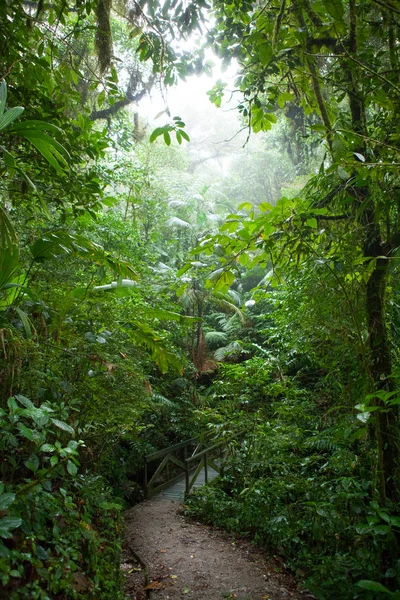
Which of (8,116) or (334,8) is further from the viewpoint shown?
(334,8)

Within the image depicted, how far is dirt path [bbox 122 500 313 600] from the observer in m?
3.35

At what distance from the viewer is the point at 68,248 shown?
2457 millimetres

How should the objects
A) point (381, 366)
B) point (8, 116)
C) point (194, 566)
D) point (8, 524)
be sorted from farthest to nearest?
point (194, 566) < point (381, 366) < point (8, 116) < point (8, 524)

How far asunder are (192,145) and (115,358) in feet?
83.7

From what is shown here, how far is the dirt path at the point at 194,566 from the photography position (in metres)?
3.35

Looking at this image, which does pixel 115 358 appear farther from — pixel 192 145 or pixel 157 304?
pixel 192 145

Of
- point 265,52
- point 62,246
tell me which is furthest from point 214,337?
point 265,52

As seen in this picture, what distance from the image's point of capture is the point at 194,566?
155 inches

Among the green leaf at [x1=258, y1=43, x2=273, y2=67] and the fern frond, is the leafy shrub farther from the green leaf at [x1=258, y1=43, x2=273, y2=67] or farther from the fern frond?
the fern frond

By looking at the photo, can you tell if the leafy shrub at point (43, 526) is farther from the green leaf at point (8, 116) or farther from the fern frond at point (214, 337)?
the fern frond at point (214, 337)

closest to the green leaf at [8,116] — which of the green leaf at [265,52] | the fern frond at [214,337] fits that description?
the green leaf at [265,52]

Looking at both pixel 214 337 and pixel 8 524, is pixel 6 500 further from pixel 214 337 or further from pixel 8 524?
pixel 214 337

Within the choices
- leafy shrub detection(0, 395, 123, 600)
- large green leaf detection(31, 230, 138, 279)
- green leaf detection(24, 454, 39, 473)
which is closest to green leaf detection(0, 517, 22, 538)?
leafy shrub detection(0, 395, 123, 600)

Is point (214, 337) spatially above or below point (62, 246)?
above
